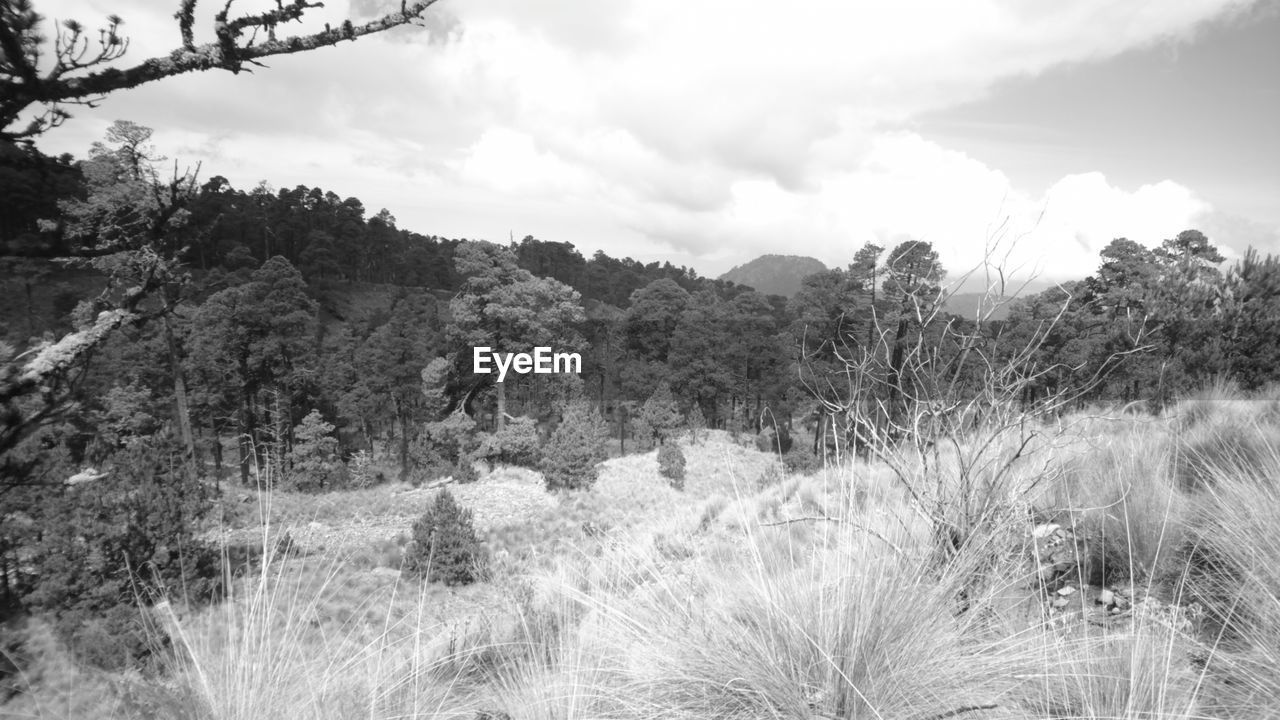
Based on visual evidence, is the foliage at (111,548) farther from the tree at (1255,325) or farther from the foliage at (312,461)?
the tree at (1255,325)

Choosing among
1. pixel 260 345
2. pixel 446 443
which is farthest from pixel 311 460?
pixel 260 345

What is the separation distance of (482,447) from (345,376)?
44.0 ft

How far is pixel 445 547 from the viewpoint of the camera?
12.4 m

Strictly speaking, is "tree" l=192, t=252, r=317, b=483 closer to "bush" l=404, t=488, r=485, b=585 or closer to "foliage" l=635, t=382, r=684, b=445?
"bush" l=404, t=488, r=485, b=585

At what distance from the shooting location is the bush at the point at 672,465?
24922 millimetres

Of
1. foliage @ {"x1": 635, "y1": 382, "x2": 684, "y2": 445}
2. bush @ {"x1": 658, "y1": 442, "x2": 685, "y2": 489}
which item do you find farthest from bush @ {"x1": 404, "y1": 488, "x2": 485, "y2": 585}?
foliage @ {"x1": 635, "y1": 382, "x2": 684, "y2": 445}

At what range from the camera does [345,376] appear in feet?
107

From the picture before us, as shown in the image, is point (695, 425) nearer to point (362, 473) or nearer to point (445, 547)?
point (362, 473)

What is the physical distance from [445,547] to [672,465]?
47.0 feet

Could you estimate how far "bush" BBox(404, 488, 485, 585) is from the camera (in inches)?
476

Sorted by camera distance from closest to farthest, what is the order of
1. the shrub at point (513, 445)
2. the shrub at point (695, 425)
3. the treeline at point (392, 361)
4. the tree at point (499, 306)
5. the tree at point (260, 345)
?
the treeline at point (392, 361), the tree at point (499, 306), the shrub at point (513, 445), the tree at point (260, 345), the shrub at point (695, 425)

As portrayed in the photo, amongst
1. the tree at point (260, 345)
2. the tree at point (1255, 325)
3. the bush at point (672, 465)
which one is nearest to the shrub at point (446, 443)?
the tree at point (260, 345)

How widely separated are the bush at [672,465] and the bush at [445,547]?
12.7 meters

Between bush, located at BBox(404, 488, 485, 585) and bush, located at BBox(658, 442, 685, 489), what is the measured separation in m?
12.7
